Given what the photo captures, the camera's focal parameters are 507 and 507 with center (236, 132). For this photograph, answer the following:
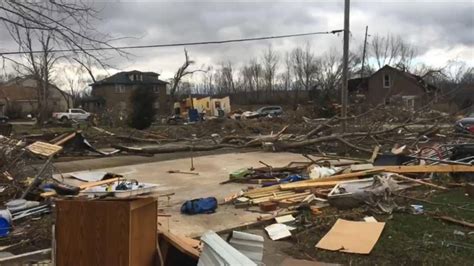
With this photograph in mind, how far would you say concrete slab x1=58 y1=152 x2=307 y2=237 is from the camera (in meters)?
7.93

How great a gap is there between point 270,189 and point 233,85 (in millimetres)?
77921

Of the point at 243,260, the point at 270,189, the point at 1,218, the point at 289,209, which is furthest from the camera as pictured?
the point at 270,189

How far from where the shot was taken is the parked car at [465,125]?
65.8 ft

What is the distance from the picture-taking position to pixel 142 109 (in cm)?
3884

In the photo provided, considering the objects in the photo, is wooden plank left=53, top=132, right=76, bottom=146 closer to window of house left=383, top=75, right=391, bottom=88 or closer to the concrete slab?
the concrete slab

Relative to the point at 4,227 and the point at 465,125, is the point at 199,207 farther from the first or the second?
the point at 465,125

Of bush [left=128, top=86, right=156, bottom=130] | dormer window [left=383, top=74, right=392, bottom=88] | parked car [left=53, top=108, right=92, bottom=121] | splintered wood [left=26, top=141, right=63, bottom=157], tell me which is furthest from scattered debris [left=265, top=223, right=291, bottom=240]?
dormer window [left=383, top=74, right=392, bottom=88]

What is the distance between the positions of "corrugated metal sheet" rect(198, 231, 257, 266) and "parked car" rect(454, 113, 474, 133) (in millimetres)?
17670

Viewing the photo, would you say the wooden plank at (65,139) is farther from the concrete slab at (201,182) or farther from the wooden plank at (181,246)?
the wooden plank at (181,246)

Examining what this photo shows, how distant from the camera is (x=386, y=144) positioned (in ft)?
57.2

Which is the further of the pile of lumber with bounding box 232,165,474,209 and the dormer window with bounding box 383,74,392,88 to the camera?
the dormer window with bounding box 383,74,392,88

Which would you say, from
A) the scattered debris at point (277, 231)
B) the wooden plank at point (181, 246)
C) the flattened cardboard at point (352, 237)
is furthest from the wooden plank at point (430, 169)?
the wooden plank at point (181, 246)

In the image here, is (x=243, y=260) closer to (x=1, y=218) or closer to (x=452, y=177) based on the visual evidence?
(x=1, y=218)

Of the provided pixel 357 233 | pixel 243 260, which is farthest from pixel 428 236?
pixel 243 260
